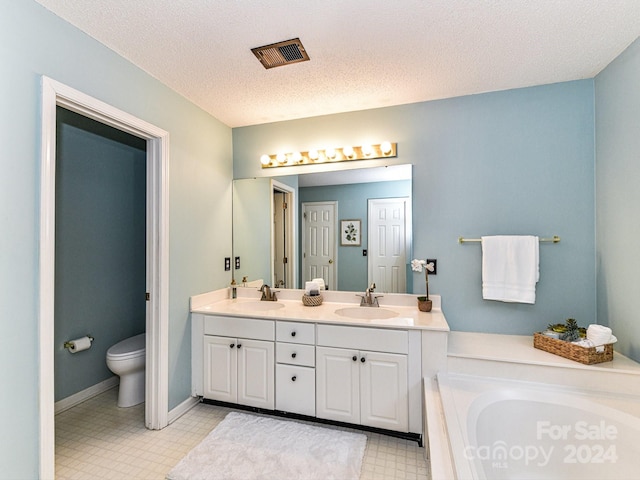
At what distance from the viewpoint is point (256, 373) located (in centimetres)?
226

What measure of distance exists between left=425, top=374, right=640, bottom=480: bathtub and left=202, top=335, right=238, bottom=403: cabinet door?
4.60ft

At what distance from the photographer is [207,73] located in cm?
206

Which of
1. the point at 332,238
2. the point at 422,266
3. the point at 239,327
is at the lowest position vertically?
the point at 239,327

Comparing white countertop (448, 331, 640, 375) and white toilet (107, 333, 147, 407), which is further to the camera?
white toilet (107, 333, 147, 407)

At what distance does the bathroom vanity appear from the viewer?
1.95m

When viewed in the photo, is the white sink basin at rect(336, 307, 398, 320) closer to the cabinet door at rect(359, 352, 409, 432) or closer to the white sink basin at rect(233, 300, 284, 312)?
the cabinet door at rect(359, 352, 409, 432)

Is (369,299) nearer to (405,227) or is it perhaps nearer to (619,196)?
(405,227)

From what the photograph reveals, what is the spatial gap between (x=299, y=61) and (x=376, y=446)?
7.96 feet

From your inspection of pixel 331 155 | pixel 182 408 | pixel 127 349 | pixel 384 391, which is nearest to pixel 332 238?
pixel 331 155

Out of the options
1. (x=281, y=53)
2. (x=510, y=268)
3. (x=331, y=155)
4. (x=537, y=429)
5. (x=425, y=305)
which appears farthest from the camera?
(x=331, y=155)

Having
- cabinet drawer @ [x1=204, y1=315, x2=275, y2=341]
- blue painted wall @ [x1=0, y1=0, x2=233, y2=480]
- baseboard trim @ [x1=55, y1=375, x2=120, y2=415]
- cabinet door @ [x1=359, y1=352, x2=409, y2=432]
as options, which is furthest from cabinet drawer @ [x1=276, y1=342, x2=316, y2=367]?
baseboard trim @ [x1=55, y1=375, x2=120, y2=415]

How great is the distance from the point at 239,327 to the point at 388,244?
52.1 inches

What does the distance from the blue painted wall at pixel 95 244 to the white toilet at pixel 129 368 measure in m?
0.42

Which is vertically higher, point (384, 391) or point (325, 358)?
point (325, 358)
